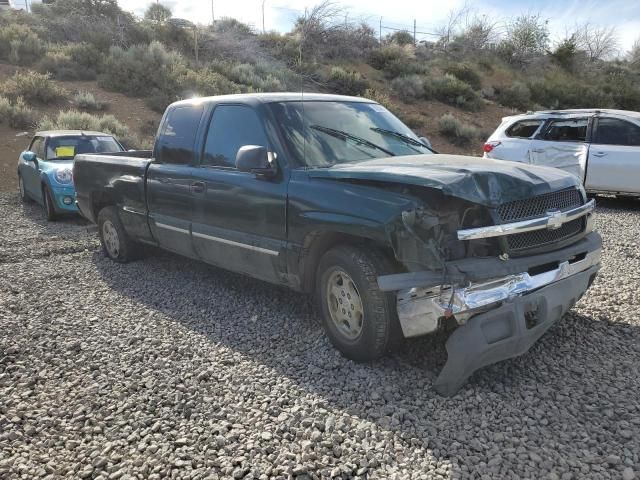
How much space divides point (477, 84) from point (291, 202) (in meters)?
27.9

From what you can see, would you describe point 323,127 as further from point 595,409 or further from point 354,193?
point 595,409

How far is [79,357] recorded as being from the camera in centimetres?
419

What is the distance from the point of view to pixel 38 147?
10.7 metres

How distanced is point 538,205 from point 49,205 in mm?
8577

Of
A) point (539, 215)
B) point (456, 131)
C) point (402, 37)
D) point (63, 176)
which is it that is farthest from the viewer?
point (402, 37)

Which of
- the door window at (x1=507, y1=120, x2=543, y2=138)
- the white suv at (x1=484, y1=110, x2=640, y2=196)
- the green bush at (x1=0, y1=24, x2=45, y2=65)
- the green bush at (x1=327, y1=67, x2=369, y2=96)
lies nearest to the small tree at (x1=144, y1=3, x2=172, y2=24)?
the green bush at (x1=0, y1=24, x2=45, y2=65)

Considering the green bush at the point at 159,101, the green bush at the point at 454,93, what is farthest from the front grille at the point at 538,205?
the green bush at the point at 454,93

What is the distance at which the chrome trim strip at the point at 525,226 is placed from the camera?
3311mm

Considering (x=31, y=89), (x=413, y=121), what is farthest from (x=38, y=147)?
(x=413, y=121)

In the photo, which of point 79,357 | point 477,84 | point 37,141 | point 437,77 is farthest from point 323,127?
point 477,84

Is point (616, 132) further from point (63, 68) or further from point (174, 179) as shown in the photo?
point (63, 68)

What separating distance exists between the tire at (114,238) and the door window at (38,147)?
4.28 m

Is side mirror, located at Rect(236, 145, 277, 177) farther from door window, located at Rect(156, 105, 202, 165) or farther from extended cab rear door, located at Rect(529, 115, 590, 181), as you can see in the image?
extended cab rear door, located at Rect(529, 115, 590, 181)

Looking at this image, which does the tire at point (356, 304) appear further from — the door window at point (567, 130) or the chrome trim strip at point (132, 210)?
the door window at point (567, 130)
